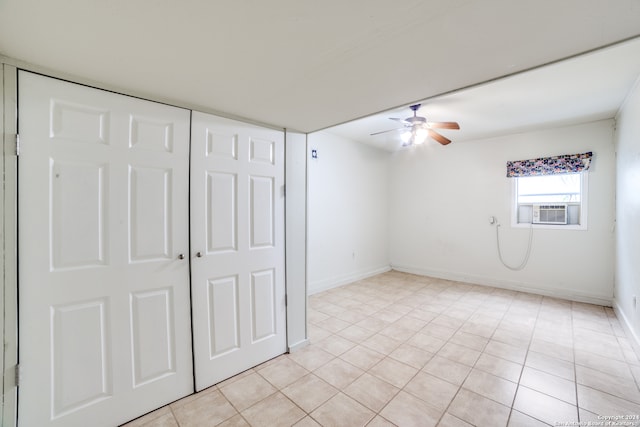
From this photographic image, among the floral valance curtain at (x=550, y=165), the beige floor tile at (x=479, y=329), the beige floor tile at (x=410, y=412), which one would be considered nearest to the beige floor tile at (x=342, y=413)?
the beige floor tile at (x=410, y=412)

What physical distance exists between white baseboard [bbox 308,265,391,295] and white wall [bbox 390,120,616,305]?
69 centimetres

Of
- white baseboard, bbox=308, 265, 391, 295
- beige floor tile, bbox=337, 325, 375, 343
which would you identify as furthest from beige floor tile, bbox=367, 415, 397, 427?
white baseboard, bbox=308, 265, 391, 295

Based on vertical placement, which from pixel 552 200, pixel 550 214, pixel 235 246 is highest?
pixel 552 200

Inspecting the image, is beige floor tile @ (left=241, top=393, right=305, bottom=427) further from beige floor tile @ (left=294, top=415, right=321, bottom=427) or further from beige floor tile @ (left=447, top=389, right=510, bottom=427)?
beige floor tile @ (left=447, top=389, right=510, bottom=427)

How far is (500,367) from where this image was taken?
7.22 ft

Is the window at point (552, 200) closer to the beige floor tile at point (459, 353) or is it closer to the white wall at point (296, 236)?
the beige floor tile at point (459, 353)

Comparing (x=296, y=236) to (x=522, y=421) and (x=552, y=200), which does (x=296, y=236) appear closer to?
(x=522, y=421)

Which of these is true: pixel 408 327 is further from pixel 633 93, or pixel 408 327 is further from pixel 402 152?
pixel 402 152

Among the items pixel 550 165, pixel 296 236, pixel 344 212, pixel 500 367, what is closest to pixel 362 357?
pixel 500 367

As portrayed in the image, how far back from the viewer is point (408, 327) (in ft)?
9.70

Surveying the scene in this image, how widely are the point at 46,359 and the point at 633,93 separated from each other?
16.7ft

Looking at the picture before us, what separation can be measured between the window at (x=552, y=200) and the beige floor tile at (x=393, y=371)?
342cm

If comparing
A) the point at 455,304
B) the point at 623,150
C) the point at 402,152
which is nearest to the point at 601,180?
the point at 623,150

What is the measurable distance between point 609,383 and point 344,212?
11.5ft
